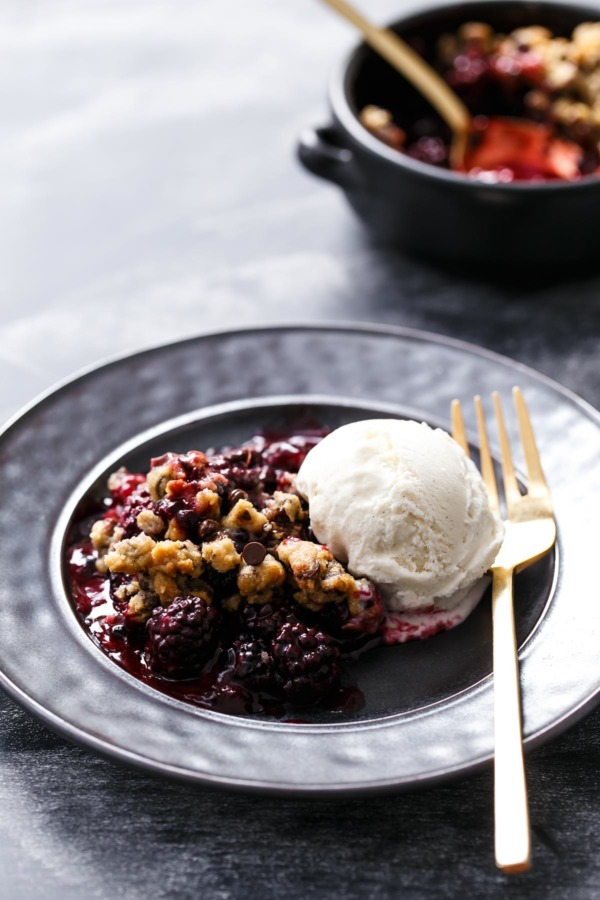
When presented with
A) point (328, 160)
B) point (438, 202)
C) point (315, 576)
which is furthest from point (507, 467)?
point (328, 160)

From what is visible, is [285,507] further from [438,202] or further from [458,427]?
[438,202]

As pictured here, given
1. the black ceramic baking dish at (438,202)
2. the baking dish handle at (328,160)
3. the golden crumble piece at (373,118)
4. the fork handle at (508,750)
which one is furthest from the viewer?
the golden crumble piece at (373,118)

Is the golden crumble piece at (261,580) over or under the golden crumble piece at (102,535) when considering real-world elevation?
under

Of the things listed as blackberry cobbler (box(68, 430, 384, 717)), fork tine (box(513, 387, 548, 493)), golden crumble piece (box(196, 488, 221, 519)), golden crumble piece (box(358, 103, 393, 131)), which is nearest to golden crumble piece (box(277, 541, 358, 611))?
blackberry cobbler (box(68, 430, 384, 717))

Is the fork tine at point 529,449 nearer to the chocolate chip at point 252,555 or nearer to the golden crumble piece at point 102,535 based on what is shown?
the chocolate chip at point 252,555

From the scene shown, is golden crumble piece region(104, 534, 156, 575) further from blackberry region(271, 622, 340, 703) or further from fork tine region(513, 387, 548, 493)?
fork tine region(513, 387, 548, 493)

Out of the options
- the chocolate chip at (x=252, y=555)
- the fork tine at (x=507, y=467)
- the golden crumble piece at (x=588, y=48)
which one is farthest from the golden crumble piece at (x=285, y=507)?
the golden crumble piece at (x=588, y=48)
